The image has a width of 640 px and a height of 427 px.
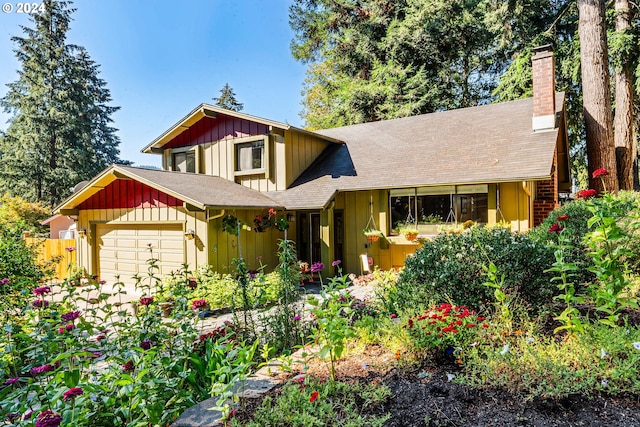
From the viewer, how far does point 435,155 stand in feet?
32.3

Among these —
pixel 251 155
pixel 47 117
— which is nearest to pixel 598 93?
pixel 251 155

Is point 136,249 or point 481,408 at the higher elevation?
point 136,249

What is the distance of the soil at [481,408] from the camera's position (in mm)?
2285

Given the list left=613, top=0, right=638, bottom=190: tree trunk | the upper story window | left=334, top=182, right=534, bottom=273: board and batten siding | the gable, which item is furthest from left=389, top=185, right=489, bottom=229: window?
the gable

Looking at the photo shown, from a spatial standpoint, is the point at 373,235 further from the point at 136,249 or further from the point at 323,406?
the point at 323,406

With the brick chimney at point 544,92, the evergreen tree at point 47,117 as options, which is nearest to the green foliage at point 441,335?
the brick chimney at point 544,92

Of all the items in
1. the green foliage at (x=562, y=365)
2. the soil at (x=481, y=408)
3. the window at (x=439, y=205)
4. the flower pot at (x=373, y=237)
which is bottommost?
the soil at (x=481, y=408)

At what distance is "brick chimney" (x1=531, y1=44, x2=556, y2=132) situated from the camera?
8828 mm

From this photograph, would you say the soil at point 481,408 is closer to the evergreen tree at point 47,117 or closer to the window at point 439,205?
the window at point 439,205

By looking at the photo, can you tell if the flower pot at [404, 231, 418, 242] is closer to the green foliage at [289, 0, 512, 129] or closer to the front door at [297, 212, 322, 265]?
the front door at [297, 212, 322, 265]

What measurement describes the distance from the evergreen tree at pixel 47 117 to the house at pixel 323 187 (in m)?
14.8

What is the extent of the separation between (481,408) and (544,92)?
9087mm

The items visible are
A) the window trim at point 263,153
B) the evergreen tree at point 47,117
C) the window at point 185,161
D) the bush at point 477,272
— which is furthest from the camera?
the evergreen tree at point 47,117

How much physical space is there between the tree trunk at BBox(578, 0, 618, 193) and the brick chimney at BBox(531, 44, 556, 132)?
1.82 m
